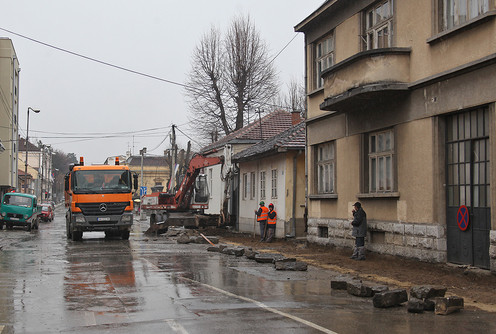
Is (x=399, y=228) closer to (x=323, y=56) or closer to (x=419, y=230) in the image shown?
(x=419, y=230)

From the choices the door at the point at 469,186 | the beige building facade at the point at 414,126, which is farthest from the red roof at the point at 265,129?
the door at the point at 469,186

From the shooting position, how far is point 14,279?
12766 mm

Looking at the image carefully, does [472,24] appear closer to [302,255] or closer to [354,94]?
[354,94]

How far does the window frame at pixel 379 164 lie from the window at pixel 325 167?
2.45 metres

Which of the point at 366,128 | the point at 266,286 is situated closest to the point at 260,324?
the point at 266,286

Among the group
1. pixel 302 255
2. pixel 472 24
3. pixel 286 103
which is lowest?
pixel 302 255

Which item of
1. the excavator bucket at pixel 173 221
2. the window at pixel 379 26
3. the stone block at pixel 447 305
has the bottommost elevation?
the stone block at pixel 447 305

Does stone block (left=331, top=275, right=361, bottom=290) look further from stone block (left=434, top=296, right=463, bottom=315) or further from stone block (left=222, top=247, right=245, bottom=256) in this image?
stone block (left=222, top=247, right=245, bottom=256)

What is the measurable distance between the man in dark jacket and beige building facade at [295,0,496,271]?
0.35 meters

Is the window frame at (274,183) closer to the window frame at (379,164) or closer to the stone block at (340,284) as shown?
the window frame at (379,164)

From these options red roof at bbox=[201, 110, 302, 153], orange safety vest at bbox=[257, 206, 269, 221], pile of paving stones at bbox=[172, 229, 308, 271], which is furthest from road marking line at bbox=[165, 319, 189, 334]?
red roof at bbox=[201, 110, 302, 153]

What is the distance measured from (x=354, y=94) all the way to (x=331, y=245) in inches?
225

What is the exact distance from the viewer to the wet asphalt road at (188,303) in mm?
7746

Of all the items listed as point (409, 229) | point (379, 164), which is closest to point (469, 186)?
point (409, 229)
